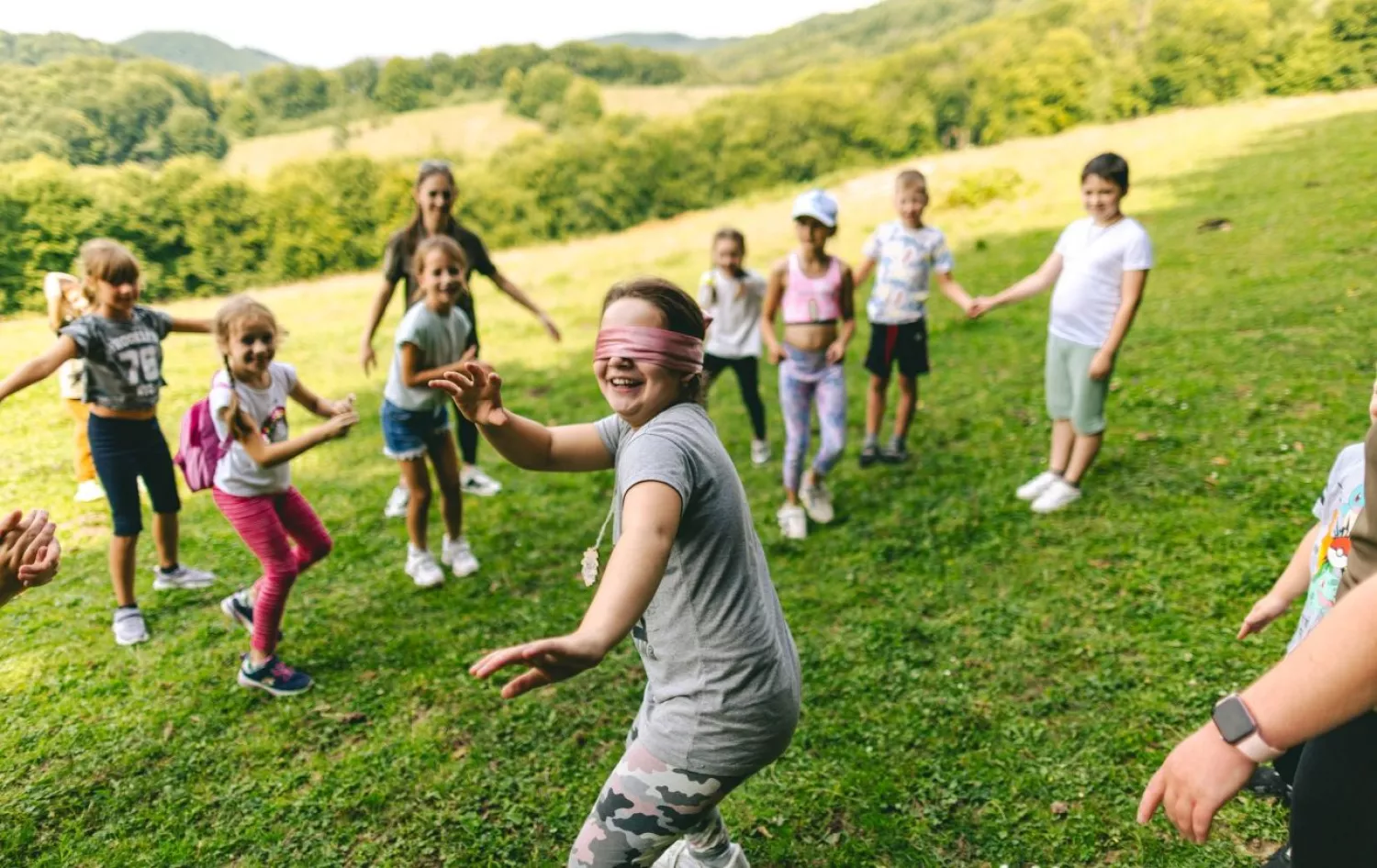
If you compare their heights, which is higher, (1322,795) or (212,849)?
(1322,795)

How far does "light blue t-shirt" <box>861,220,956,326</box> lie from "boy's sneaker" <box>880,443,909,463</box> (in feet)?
3.68

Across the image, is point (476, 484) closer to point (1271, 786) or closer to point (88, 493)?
point (88, 493)

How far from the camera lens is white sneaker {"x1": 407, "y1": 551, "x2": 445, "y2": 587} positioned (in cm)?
536

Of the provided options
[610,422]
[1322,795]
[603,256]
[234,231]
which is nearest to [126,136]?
[234,231]

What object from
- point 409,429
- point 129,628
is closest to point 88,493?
point 129,628

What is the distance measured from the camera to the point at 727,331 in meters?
6.74

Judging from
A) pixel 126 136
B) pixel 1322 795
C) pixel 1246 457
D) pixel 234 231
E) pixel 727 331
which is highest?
pixel 126 136

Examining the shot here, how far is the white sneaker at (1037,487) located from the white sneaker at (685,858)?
3.97 metres

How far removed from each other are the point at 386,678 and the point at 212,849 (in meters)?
1.23

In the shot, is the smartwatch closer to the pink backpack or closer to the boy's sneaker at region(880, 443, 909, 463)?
the pink backpack

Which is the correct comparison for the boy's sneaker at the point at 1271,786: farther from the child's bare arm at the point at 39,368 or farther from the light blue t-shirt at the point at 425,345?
the child's bare arm at the point at 39,368

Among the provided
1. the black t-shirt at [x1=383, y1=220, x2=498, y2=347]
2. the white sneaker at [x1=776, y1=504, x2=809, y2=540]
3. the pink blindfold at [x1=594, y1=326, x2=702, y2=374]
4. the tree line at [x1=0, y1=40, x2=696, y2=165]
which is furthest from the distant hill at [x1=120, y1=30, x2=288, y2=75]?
the pink blindfold at [x1=594, y1=326, x2=702, y2=374]

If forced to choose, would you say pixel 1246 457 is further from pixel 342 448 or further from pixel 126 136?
pixel 126 136

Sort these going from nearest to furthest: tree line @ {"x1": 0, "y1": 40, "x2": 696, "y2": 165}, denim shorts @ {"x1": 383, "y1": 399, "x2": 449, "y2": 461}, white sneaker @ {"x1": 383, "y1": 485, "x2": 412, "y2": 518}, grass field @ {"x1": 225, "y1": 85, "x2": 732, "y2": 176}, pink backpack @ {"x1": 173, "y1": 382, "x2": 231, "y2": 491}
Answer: pink backpack @ {"x1": 173, "y1": 382, "x2": 231, "y2": 491} < denim shorts @ {"x1": 383, "y1": 399, "x2": 449, "y2": 461} < white sneaker @ {"x1": 383, "y1": 485, "x2": 412, "y2": 518} < tree line @ {"x1": 0, "y1": 40, "x2": 696, "y2": 165} < grass field @ {"x1": 225, "y1": 85, "x2": 732, "y2": 176}
